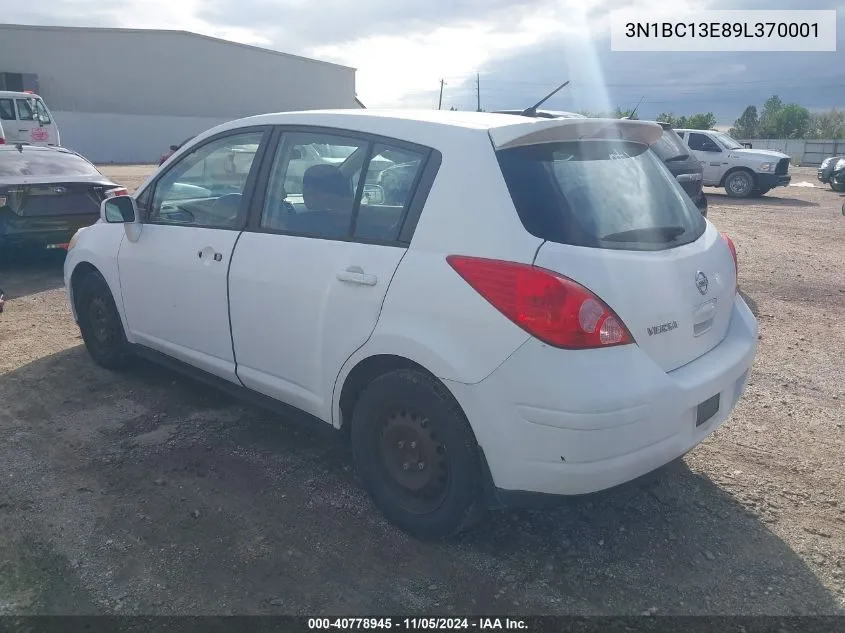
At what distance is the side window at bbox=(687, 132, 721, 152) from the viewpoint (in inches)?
780

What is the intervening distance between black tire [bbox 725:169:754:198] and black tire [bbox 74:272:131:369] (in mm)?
18280

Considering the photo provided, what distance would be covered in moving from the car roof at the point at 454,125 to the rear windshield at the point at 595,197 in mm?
55

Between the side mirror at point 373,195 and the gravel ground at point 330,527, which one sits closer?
the gravel ground at point 330,527

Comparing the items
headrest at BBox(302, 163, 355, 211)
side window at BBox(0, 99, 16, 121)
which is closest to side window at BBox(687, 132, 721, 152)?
headrest at BBox(302, 163, 355, 211)

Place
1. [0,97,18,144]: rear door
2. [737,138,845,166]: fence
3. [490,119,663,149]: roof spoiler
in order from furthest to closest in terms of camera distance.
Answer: [737,138,845,166]: fence < [0,97,18,144]: rear door < [490,119,663,149]: roof spoiler

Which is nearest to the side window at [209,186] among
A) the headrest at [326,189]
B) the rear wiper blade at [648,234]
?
the headrest at [326,189]

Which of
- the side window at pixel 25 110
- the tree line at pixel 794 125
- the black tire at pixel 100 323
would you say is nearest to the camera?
the black tire at pixel 100 323

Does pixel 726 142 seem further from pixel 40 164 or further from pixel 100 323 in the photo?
pixel 100 323

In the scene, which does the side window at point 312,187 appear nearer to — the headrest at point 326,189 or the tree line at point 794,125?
the headrest at point 326,189

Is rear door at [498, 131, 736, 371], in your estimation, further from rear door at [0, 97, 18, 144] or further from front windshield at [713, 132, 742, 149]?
rear door at [0, 97, 18, 144]

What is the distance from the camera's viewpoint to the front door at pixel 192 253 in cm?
391

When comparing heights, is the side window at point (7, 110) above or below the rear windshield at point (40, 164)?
above

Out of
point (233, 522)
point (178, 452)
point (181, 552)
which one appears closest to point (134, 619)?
point (181, 552)

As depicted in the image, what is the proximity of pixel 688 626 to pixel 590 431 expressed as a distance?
0.81m
